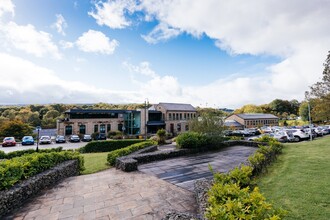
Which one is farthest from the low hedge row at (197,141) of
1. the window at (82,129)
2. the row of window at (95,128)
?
the window at (82,129)

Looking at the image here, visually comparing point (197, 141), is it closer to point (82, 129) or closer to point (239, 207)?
point (239, 207)

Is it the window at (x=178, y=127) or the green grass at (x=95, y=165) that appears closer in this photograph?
the green grass at (x=95, y=165)

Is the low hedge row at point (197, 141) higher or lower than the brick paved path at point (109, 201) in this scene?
higher

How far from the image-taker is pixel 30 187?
19.8 feet

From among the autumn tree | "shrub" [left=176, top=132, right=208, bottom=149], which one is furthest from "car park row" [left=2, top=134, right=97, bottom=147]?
the autumn tree

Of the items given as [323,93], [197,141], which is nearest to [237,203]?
[197,141]

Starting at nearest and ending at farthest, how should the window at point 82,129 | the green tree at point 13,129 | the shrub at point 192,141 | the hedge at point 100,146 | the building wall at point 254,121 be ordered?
the shrub at point 192,141, the hedge at point 100,146, the green tree at point 13,129, the window at point 82,129, the building wall at point 254,121

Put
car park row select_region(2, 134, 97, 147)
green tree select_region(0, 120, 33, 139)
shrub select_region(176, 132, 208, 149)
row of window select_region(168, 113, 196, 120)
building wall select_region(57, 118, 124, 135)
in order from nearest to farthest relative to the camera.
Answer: shrub select_region(176, 132, 208, 149) → car park row select_region(2, 134, 97, 147) → green tree select_region(0, 120, 33, 139) → building wall select_region(57, 118, 124, 135) → row of window select_region(168, 113, 196, 120)

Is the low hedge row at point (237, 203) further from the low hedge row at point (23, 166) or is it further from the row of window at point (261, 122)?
the row of window at point (261, 122)

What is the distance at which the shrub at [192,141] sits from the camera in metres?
13.9

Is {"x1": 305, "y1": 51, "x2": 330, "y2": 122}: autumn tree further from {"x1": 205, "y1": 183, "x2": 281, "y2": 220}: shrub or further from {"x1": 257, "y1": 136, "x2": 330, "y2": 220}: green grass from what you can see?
{"x1": 205, "y1": 183, "x2": 281, "y2": 220}: shrub

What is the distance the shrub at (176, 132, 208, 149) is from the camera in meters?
13.9

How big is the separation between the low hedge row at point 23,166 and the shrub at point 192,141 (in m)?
7.99

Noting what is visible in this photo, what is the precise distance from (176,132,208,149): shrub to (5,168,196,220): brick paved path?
6742mm
